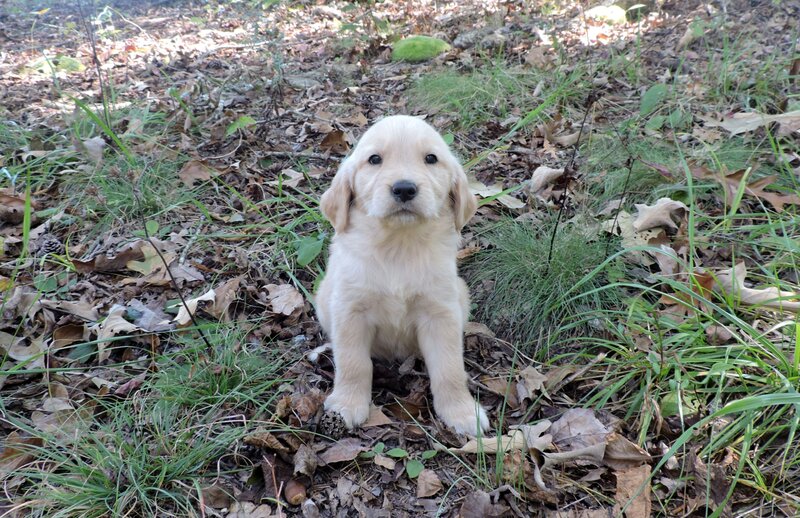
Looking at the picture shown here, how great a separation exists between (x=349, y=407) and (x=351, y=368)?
17cm

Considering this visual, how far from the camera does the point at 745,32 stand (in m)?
5.35

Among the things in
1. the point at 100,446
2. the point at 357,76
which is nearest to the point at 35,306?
the point at 100,446

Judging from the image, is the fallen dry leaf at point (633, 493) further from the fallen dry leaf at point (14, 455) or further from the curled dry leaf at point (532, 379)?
the fallen dry leaf at point (14, 455)

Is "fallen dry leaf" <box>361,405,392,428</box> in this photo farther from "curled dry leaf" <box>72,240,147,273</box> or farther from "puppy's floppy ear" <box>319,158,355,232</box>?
"curled dry leaf" <box>72,240,147,273</box>

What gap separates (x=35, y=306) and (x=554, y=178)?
3175mm

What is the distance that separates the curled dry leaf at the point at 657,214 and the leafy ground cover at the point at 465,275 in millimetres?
19

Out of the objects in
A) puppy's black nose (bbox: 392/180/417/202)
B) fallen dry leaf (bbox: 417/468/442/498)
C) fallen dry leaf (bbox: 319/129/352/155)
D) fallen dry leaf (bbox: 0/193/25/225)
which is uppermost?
puppy's black nose (bbox: 392/180/417/202)

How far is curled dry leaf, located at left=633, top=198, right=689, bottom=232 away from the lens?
10.3ft

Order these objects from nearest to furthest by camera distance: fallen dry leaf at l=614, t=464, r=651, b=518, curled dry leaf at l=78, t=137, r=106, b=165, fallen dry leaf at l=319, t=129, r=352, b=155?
fallen dry leaf at l=614, t=464, r=651, b=518
curled dry leaf at l=78, t=137, r=106, b=165
fallen dry leaf at l=319, t=129, r=352, b=155

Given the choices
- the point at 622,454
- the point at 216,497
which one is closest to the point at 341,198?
the point at 216,497

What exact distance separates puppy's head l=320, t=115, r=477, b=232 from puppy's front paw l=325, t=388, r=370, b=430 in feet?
2.50

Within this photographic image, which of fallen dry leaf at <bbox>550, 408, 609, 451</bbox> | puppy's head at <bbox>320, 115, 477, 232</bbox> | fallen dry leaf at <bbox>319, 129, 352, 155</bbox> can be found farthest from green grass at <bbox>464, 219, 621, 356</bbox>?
fallen dry leaf at <bbox>319, 129, 352, 155</bbox>

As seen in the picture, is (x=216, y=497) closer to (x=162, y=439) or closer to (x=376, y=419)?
(x=162, y=439)

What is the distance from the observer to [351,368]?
2.51 meters
